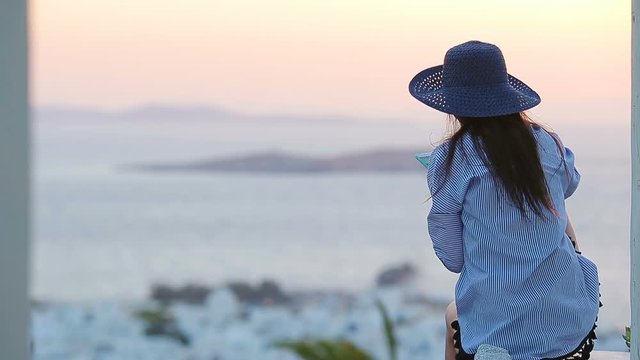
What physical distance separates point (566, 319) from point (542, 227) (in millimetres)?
221

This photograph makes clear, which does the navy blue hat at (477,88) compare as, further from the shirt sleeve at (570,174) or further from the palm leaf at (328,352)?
the palm leaf at (328,352)

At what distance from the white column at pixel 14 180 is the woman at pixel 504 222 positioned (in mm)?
1110

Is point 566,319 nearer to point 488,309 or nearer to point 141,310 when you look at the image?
point 488,309

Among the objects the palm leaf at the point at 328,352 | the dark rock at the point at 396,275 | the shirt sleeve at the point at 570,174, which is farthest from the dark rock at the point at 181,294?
the shirt sleeve at the point at 570,174

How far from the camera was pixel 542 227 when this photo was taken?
2482 millimetres

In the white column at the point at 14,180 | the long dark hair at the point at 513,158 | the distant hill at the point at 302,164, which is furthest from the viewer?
the distant hill at the point at 302,164

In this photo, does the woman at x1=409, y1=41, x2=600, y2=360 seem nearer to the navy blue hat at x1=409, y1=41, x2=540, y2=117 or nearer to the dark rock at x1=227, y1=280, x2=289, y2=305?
→ the navy blue hat at x1=409, y1=41, x2=540, y2=117

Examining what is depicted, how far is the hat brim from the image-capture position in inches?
99.0

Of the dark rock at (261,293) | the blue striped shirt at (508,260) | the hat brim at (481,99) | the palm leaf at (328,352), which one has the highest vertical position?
the hat brim at (481,99)

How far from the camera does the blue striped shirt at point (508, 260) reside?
2.48m

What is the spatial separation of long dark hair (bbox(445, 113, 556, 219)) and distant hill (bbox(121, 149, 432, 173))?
1564cm

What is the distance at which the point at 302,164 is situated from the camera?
1859 centimetres

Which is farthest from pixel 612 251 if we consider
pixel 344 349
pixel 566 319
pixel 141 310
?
pixel 566 319
